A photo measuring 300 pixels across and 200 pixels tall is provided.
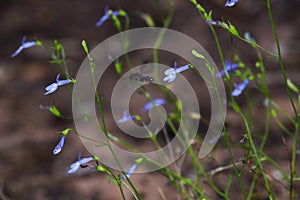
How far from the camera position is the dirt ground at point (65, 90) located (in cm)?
184

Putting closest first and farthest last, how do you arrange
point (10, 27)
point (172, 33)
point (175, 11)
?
point (172, 33), point (175, 11), point (10, 27)

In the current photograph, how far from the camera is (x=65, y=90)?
2.50m

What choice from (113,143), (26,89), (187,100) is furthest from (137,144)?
(26,89)

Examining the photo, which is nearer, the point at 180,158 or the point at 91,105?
the point at 180,158

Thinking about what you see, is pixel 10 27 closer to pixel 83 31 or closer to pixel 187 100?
pixel 83 31

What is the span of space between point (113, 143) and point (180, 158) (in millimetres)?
415

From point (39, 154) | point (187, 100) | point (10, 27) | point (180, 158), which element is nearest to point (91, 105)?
point (39, 154)

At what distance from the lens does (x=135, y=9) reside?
107 inches

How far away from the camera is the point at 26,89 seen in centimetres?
256

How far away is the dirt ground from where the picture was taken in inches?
72.5

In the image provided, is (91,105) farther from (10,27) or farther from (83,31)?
(10,27)

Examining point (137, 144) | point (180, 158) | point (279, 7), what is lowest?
point (137, 144)

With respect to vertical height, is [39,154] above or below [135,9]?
below

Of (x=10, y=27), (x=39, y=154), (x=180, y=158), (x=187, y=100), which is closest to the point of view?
(x=180, y=158)
